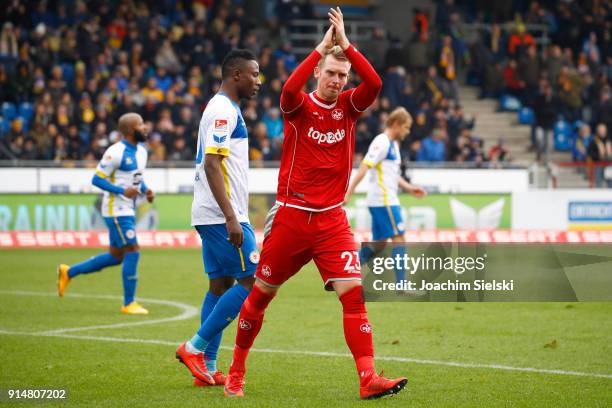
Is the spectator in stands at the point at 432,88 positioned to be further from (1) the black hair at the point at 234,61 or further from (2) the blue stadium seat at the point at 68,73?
(1) the black hair at the point at 234,61

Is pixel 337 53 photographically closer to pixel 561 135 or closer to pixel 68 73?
pixel 68 73

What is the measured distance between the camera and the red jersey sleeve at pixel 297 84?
23.8 ft

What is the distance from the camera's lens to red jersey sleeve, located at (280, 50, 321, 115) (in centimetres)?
727

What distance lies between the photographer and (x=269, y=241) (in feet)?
25.2

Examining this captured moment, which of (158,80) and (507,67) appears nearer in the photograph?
(158,80)

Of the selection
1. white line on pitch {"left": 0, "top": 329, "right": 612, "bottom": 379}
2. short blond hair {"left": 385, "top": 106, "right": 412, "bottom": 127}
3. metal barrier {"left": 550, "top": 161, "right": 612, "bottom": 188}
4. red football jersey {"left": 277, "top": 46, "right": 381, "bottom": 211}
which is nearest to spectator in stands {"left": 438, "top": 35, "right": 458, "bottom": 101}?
metal barrier {"left": 550, "top": 161, "right": 612, "bottom": 188}

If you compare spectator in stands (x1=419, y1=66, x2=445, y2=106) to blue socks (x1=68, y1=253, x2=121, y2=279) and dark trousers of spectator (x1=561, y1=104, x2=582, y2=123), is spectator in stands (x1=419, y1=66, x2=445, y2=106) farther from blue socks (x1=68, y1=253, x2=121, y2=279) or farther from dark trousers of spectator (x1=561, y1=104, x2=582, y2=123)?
blue socks (x1=68, y1=253, x2=121, y2=279)

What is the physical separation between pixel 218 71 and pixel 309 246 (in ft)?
72.7

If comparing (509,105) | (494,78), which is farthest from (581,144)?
(494,78)

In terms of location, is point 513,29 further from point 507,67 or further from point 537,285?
point 537,285

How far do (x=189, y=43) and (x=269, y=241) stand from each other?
22953 mm

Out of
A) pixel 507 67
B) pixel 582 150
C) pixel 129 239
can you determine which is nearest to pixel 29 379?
pixel 129 239

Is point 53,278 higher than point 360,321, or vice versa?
point 360,321

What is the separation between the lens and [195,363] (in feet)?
26.6
